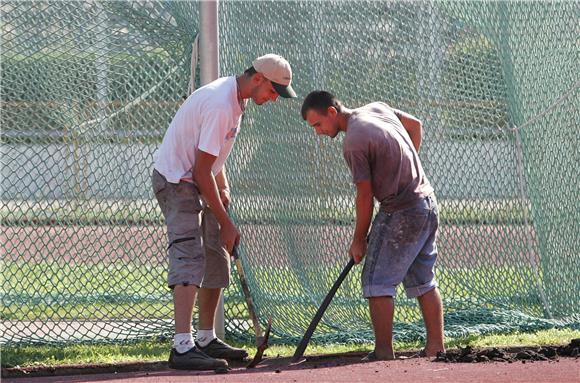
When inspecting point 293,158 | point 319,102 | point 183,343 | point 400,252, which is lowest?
point 183,343

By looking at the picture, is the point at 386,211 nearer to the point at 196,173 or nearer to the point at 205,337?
the point at 196,173

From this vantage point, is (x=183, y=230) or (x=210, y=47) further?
(x=210, y=47)

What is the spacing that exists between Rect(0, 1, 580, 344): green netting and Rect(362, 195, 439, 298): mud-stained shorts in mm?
858

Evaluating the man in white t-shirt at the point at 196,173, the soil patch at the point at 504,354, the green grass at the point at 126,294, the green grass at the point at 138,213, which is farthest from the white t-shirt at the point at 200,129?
the soil patch at the point at 504,354

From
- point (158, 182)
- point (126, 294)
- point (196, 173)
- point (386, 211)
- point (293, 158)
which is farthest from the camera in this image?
point (126, 294)

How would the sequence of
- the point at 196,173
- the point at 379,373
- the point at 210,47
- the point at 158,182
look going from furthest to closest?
1. the point at 210,47
2. the point at 158,182
3. the point at 196,173
4. the point at 379,373

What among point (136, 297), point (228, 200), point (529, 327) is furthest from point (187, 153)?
point (529, 327)

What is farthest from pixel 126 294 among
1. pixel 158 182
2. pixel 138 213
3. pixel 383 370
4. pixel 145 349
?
pixel 383 370

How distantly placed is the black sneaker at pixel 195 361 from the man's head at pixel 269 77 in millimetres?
1460

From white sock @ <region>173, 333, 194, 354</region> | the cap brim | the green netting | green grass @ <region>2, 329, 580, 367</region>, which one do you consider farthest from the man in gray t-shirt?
white sock @ <region>173, 333, 194, 354</region>

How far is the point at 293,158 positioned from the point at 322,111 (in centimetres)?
121

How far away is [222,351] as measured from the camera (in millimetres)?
6379

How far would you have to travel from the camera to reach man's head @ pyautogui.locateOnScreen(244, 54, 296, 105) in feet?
19.6

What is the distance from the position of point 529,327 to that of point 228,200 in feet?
7.63
